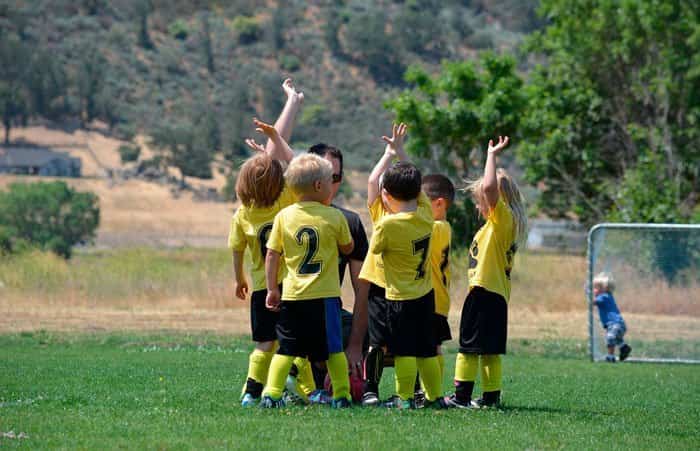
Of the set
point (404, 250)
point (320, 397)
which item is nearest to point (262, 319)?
point (320, 397)

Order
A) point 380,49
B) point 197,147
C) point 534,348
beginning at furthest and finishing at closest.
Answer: point 380,49, point 197,147, point 534,348


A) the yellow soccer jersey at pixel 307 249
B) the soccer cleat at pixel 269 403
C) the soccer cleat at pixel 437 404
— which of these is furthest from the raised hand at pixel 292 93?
the soccer cleat at pixel 437 404

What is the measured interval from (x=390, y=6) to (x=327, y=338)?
377 feet

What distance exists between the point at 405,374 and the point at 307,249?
1202 mm

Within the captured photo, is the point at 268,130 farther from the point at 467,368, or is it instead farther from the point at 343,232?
the point at 467,368

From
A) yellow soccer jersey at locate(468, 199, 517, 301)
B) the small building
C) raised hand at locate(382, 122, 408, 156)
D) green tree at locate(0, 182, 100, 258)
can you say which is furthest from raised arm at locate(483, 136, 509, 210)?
the small building

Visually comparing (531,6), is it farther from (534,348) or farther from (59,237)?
(534,348)

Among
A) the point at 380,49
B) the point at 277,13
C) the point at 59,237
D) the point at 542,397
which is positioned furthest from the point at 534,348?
the point at 277,13

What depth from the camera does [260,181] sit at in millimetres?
7785

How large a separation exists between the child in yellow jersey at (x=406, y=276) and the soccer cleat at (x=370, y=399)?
283 mm

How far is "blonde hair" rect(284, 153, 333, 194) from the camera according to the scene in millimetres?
7535

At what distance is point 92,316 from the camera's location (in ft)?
66.5

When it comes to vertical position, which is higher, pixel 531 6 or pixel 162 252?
pixel 531 6

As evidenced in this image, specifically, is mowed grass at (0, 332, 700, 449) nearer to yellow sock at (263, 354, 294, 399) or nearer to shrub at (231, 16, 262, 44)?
yellow sock at (263, 354, 294, 399)
